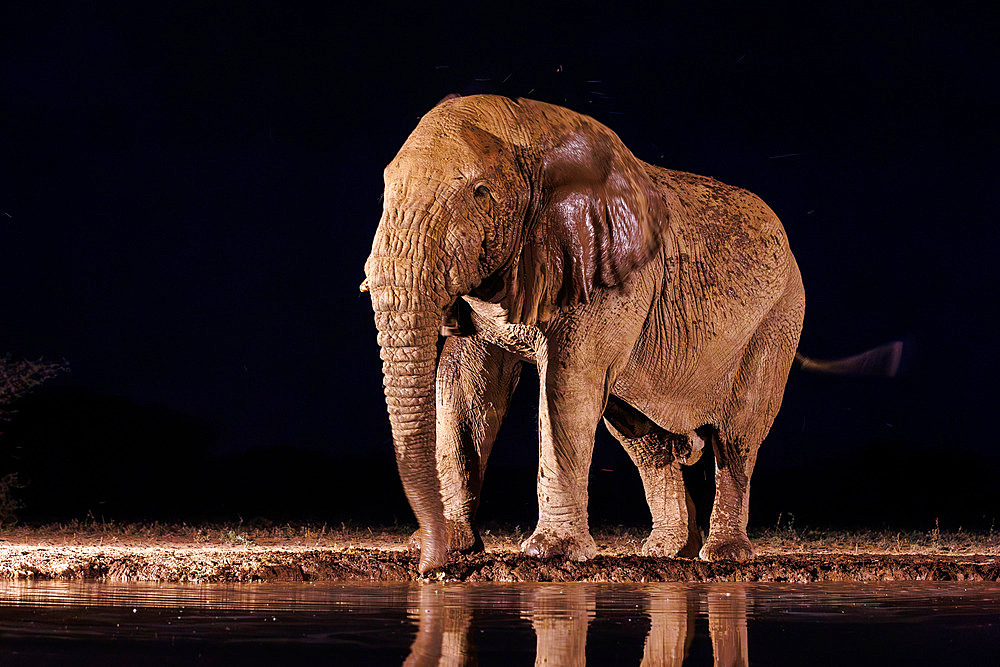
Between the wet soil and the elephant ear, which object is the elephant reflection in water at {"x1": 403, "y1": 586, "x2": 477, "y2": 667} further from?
the elephant ear

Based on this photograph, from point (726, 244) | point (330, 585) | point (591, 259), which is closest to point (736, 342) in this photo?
point (726, 244)

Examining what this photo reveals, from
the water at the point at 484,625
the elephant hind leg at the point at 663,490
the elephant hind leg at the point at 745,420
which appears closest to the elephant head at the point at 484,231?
the water at the point at 484,625

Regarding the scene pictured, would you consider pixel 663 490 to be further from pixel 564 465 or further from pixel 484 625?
pixel 484 625

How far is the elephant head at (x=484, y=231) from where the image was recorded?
7656mm

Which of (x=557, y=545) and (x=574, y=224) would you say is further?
(x=574, y=224)

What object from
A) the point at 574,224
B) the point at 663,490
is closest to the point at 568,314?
the point at 574,224

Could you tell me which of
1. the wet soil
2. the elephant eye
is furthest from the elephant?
the wet soil

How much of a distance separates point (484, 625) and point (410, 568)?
9.75 ft

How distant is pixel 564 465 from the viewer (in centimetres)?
859

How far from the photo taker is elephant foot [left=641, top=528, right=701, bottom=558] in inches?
432

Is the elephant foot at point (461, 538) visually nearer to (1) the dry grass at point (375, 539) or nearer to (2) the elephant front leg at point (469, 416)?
(2) the elephant front leg at point (469, 416)

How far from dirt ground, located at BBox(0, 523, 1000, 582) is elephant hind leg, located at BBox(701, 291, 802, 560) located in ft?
2.64

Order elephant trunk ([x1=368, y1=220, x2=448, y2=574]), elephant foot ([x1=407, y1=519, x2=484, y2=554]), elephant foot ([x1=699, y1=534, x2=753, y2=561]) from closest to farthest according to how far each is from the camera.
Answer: elephant trunk ([x1=368, y1=220, x2=448, y2=574]) → elephant foot ([x1=407, y1=519, x2=484, y2=554]) → elephant foot ([x1=699, y1=534, x2=753, y2=561])

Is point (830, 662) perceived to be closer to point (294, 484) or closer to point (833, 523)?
point (833, 523)
